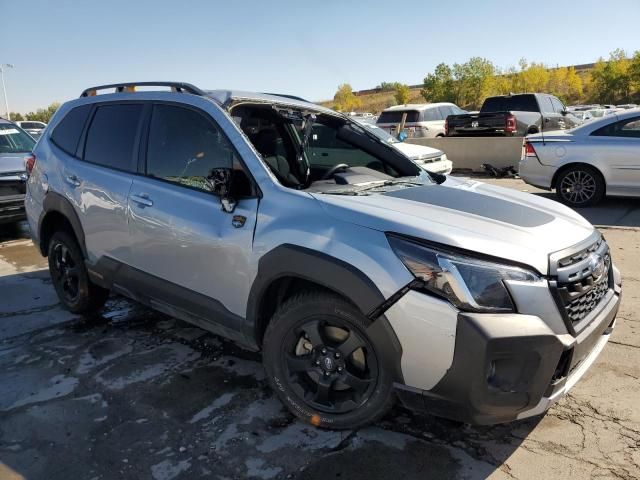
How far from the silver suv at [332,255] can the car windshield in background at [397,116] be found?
1360 centimetres

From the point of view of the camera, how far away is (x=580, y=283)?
2328 mm

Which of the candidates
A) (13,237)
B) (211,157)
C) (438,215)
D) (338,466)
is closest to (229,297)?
(211,157)

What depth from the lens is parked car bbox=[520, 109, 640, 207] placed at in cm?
777

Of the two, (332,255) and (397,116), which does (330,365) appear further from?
(397,116)

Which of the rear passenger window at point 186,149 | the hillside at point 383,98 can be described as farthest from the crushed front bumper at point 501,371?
the hillside at point 383,98

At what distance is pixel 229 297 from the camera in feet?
9.43

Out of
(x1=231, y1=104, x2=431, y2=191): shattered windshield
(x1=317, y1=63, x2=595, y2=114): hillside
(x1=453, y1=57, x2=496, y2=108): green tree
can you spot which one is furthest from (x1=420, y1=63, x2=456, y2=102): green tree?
(x1=231, y1=104, x2=431, y2=191): shattered windshield

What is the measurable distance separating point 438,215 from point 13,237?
7.49 m

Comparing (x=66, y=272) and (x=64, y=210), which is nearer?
(x=64, y=210)

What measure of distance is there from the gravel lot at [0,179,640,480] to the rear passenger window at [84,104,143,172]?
4.54 feet

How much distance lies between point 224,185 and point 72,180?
73.4 inches

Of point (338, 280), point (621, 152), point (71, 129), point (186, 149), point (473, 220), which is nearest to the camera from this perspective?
point (338, 280)

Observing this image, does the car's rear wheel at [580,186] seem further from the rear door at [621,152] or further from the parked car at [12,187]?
the parked car at [12,187]

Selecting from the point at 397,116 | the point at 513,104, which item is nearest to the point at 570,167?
the point at 513,104
